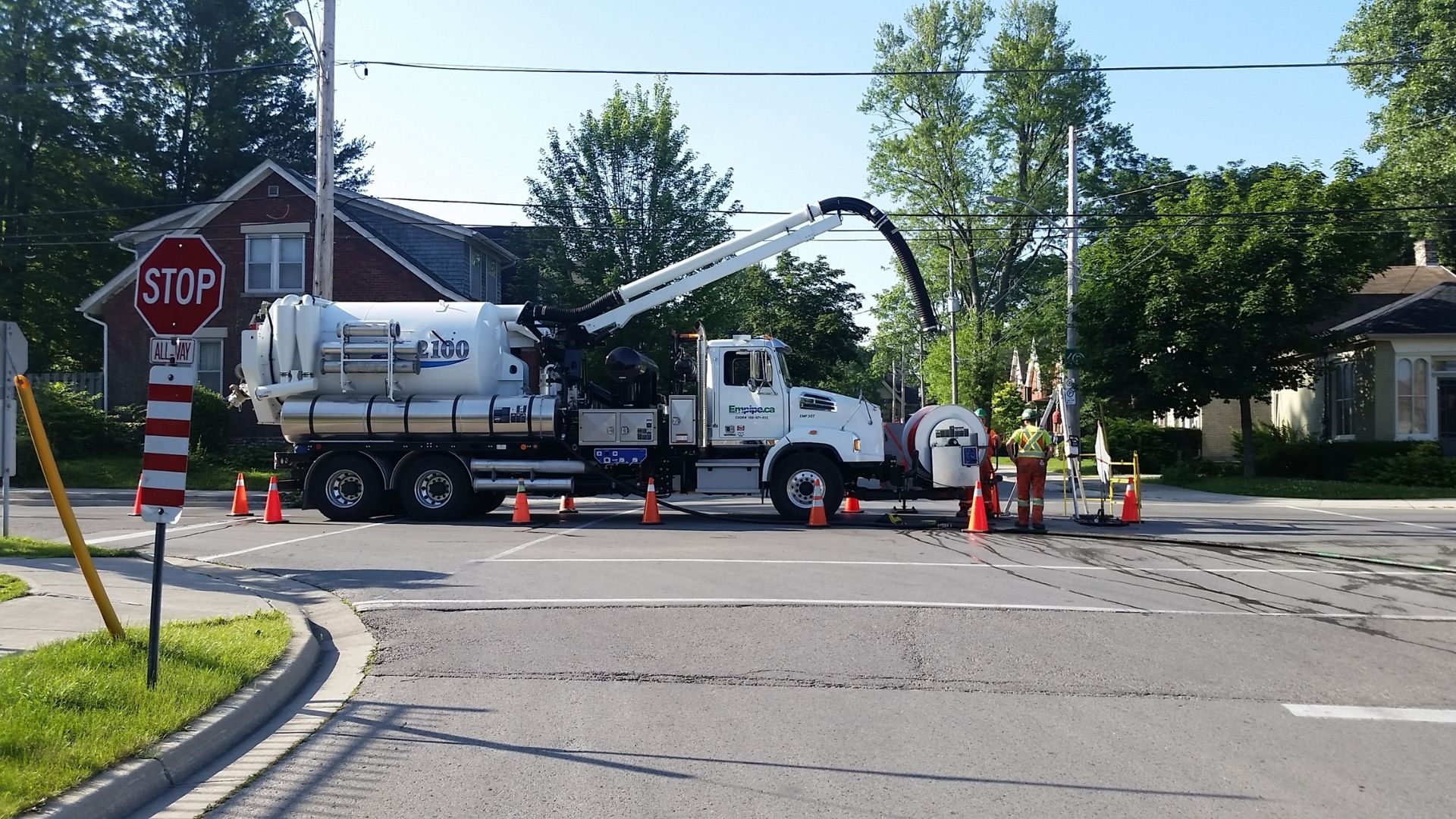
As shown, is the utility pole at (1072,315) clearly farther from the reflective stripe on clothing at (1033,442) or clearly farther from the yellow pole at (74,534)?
the yellow pole at (74,534)

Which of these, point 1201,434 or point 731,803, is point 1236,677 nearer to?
point 731,803

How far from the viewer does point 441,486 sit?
18.2 meters

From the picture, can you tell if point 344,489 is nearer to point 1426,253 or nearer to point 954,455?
point 954,455

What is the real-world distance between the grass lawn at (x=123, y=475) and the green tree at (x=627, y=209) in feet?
31.4

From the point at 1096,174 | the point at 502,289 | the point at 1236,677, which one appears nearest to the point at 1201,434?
the point at 1096,174

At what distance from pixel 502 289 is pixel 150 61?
16.9 meters

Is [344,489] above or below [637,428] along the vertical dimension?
below

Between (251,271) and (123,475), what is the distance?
7.43m

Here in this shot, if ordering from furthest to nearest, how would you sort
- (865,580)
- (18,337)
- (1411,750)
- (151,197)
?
1. (151,197)
2. (18,337)
3. (865,580)
4. (1411,750)

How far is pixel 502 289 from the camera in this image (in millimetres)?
38688

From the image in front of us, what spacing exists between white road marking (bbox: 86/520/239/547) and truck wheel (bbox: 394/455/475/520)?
2.75 metres

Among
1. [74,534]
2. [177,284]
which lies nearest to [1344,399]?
[177,284]

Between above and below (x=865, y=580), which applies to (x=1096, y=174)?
above

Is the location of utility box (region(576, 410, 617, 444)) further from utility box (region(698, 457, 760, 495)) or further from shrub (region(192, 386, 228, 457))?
shrub (region(192, 386, 228, 457))
